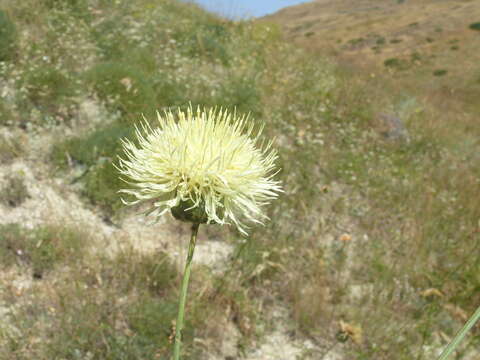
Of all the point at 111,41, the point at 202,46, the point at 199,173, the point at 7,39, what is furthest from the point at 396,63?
the point at 199,173

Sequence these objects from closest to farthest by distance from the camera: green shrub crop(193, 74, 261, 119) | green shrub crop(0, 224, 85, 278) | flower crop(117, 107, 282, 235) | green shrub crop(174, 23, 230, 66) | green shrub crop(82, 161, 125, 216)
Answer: flower crop(117, 107, 282, 235) < green shrub crop(0, 224, 85, 278) < green shrub crop(82, 161, 125, 216) < green shrub crop(193, 74, 261, 119) < green shrub crop(174, 23, 230, 66)

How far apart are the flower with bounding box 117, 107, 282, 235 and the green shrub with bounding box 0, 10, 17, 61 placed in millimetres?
5367

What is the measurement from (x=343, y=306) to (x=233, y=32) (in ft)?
24.4

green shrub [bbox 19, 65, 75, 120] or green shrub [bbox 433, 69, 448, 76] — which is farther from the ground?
green shrub [bbox 19, 65, 75, 120]

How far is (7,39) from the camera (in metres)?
5.92

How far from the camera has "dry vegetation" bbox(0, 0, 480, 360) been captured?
10.9ft

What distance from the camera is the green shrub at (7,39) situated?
5848 mm

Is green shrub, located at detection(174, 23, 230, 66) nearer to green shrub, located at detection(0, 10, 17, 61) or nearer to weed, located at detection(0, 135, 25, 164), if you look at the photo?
green shrub, located at detection(0, 10, 17, 61)

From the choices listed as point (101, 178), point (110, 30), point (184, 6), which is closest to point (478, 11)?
point (184, 6)

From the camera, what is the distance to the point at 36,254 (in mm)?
3576

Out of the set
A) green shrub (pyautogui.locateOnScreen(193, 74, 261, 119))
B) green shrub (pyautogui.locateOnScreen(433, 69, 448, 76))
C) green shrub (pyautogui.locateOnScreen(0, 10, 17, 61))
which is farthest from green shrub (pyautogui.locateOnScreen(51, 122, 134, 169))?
green shrub (pyautogui.locateOnScreen(433, 69, 448, 76))

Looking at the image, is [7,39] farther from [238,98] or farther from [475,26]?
[475,26]

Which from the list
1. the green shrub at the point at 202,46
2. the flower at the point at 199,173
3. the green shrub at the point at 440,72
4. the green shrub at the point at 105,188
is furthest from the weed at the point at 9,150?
the green shrub at the point at 440,72

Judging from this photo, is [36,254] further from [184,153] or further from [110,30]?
[110,30]
